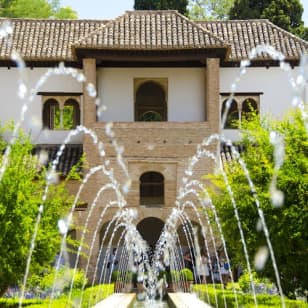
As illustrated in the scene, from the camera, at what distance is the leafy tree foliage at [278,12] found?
1491 inches

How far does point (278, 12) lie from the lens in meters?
38.0

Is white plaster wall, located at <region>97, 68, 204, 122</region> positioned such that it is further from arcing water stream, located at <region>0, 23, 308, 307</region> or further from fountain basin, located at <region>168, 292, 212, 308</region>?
fountain basin, located at <region>168, 292, 212, 308</region>

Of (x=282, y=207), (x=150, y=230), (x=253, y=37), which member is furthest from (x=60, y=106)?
(x=282, y=207)

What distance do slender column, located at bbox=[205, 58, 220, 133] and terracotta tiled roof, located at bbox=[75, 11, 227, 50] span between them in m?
0.63

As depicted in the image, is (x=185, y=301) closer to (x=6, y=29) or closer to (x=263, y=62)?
(x=263, y=62)

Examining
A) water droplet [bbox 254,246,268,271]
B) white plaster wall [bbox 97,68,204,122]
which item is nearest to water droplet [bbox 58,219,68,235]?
water droplet [bbox 254,246,268,271]

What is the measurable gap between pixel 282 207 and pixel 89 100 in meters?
11.8

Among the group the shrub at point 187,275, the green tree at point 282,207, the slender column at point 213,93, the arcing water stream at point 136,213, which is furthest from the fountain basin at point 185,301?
the slender column at point 213,93

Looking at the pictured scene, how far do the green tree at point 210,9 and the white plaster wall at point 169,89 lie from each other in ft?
69.2

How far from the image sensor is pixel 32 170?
16266 mm

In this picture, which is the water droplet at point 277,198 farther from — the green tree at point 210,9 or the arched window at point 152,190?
the green tree at point 210,9

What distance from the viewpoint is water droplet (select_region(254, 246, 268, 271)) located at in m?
14.3

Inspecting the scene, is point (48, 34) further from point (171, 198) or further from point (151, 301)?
point (151, 301)

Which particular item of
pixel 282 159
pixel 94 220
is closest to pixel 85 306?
pixel 282 159
